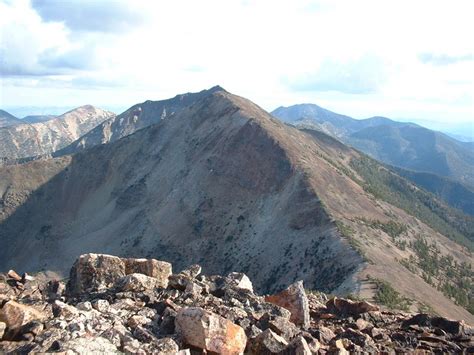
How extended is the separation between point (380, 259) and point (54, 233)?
108491mm

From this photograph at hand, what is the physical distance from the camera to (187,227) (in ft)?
356

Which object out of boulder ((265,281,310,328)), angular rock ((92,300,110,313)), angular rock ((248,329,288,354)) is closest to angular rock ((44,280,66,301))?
angular rock ((92,300,110,313))

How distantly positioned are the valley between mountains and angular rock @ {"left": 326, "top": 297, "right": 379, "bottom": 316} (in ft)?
93.9

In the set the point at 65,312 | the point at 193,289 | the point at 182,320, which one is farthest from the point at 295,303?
the point at 65,312

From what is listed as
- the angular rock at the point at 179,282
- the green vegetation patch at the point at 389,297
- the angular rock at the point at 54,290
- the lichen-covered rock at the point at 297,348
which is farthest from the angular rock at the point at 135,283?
the green vegetation patch at the point at 389,297

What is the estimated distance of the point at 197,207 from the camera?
11181 centimetres

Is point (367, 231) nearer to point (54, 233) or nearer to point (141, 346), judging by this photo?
point (141, 346)

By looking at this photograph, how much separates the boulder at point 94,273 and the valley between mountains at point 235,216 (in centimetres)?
3792

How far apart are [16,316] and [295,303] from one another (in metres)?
11.4

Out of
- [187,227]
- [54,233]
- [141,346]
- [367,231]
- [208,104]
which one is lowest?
[54,233]

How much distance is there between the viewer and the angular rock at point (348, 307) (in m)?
23.3

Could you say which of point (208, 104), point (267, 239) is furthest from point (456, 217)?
point (267, 239)

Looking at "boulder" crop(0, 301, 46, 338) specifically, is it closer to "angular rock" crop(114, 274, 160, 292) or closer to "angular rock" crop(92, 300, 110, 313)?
"angular rock" crop(92, 300, 110, 313)

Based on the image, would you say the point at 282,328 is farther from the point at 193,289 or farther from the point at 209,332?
the point at 193,289
